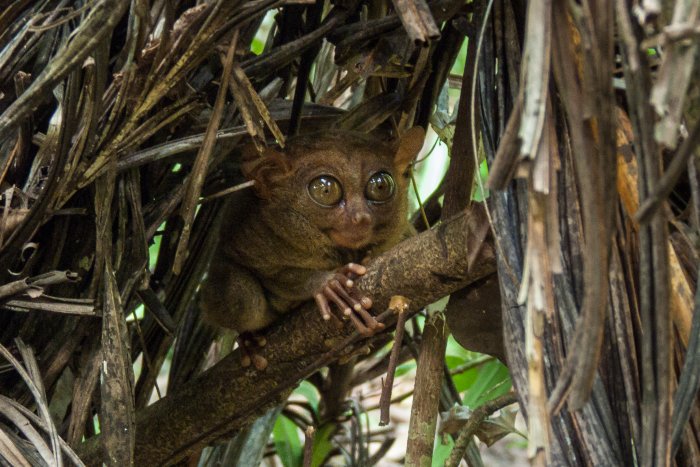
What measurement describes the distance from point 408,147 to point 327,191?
0.41m

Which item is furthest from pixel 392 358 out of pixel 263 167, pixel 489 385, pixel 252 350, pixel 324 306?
pixel 489 385

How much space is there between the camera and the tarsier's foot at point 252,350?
335 cm

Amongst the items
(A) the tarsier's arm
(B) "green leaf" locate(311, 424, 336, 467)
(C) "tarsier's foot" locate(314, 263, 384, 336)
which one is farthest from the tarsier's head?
(B) "green leaf" locate(311, 424, 336, 467)

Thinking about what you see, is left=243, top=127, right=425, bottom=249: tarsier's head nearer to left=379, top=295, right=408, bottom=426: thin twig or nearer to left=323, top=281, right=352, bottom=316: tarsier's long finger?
left=323, top=281, right=352, bottom=316: tarsier's long finger

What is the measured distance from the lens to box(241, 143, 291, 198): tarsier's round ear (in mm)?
3729

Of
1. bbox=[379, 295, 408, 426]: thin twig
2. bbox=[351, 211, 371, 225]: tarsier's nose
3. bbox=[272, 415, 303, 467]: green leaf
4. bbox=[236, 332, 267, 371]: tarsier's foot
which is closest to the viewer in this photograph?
bbox=[379, 295, 408, 426]: thin twig

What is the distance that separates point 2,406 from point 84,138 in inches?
31.7

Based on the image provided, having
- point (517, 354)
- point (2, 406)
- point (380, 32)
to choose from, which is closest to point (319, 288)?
point (380, 32)

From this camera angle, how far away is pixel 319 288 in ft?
11.0

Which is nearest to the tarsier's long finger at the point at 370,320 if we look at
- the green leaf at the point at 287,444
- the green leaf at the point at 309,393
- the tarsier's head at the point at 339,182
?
the tarsier's head at the point at 339,182

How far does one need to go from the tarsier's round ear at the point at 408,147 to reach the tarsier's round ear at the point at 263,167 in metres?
0.47

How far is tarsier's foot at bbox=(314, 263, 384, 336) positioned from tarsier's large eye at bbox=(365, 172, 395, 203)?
2.05 feet

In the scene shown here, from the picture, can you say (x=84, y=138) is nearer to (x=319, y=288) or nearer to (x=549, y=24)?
(x=319, y=288)

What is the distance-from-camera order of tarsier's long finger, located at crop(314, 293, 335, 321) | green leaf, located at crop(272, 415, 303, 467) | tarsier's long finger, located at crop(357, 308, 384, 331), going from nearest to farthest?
1. tarsier's long finger, located at crop(357, 308, 384, 331)
2. tarsier's long finger, located at crop(314, 293, 335, 321)
3. green leaf, located at crop(272, 415, 303, 467)
